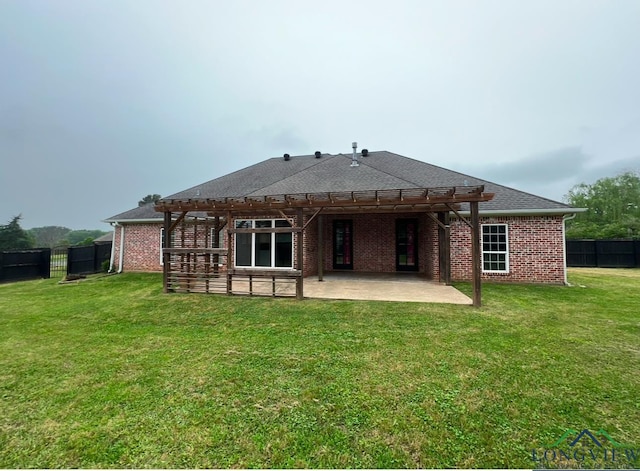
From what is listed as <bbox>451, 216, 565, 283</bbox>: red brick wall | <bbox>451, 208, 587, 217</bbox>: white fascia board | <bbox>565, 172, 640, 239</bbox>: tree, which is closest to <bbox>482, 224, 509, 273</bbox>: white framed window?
<bbox>451, 216, 565, 283</bbox>: red brick wall

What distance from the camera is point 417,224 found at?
1202cm

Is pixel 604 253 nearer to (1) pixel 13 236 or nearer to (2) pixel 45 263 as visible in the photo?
(2) pixel 45 263

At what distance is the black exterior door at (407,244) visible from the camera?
12086mm

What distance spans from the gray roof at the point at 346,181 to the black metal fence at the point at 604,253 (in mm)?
7945

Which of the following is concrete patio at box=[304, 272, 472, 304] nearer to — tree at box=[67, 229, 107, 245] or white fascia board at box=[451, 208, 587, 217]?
white fascia board at box=[451, 208, 587, 217]

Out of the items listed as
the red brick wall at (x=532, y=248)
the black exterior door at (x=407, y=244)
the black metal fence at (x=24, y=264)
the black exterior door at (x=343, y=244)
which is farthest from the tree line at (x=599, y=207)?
the black exterior door at (x=343, y=244)

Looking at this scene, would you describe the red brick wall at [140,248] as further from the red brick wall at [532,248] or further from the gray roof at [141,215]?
the red brick wall at [532,248]

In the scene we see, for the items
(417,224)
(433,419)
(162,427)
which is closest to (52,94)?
(417,224)

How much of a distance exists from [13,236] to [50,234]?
24096 mm

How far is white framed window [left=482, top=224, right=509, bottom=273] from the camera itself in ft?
32.1

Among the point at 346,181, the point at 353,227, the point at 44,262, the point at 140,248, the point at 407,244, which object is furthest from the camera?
the point at 140,248

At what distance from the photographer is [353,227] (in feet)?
41.2

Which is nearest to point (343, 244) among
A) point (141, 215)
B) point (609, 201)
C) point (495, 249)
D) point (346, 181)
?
point (346, 181)

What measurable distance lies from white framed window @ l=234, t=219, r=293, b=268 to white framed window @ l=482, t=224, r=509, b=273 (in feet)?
22.5
